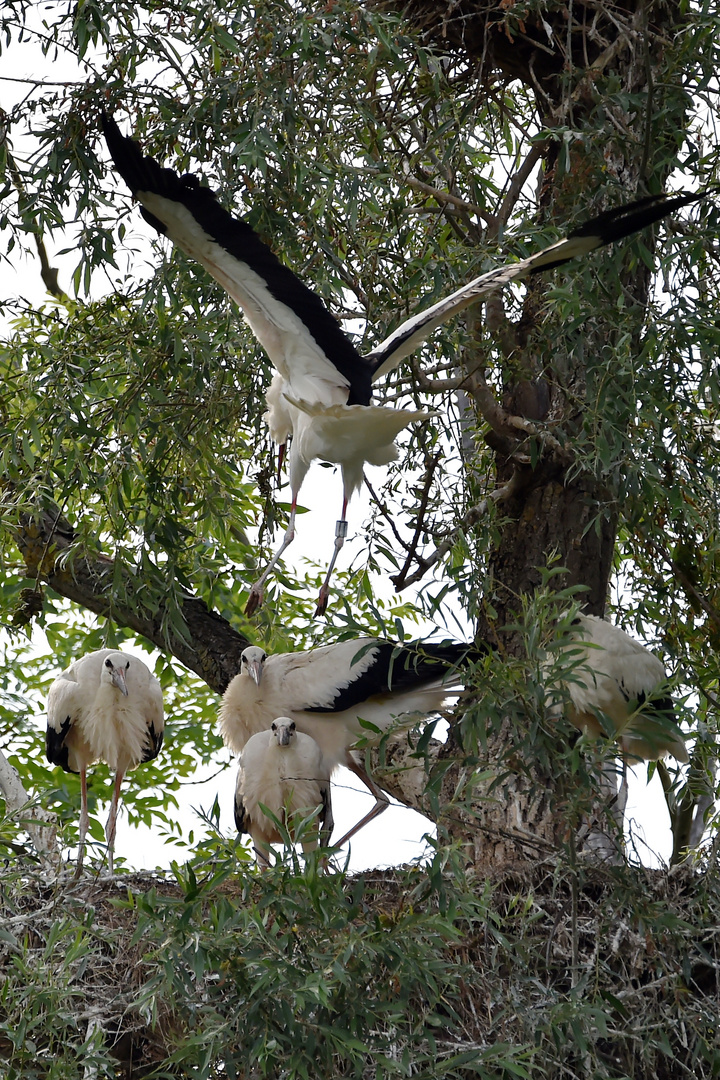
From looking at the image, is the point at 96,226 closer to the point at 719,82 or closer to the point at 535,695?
the point at 719,82

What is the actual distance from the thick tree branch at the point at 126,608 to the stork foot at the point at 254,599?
982 mm

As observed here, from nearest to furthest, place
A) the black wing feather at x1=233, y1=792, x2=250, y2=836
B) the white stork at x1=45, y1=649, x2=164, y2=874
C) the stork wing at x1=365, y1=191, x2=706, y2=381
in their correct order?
the stork wing at x1=365, y1=191, x2=706, y2=381
the black wing feather at x1=233, y1=792, x2=250, y2=836
the white stork at x1=45, y1=649, x2=164, y2=874

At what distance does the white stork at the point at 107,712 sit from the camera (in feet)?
19.4

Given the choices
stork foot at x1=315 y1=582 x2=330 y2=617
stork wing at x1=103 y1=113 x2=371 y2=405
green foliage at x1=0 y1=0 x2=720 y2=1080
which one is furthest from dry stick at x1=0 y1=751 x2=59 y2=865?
stork wing at x1=103 y1=113 x2=371 y2=405

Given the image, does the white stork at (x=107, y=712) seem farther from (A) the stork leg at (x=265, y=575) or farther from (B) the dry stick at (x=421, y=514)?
(B) the dry stick at (x=421, y=514)

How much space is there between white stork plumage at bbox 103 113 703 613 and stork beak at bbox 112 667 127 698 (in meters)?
0.92

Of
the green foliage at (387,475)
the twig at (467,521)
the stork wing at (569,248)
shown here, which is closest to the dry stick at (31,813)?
the green foliage at (387,475)

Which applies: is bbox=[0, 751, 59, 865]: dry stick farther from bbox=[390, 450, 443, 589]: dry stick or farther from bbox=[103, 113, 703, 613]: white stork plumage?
bbox=[390, 450, 443, 589]: dry stick

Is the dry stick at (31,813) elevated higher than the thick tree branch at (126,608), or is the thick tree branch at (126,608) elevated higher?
the thick tree branch at (126,608)

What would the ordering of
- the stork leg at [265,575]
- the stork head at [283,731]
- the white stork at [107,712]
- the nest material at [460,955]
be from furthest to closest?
the white stork at [107,712]
the stork head at [283,731]
the stork leg at [265,575]
the nest material at [460,955]

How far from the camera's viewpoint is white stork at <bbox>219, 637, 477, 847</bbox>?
5.82m

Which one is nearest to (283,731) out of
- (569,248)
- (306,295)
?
(306,295)

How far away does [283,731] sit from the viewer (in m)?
5.48

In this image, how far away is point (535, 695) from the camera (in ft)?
11.8
